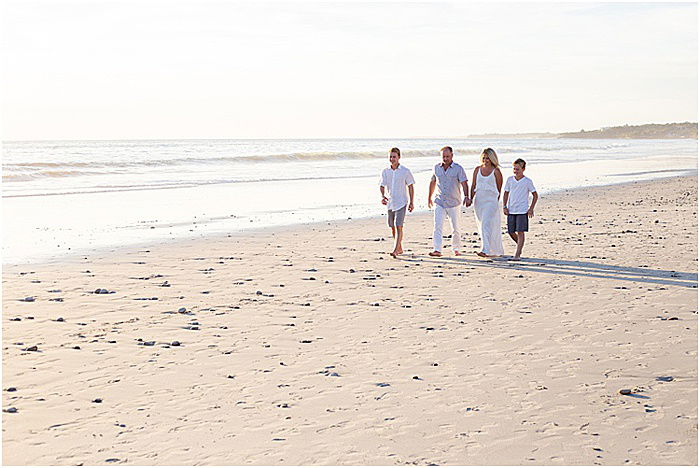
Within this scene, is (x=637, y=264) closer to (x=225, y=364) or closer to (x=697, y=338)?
(x=697, y=338)

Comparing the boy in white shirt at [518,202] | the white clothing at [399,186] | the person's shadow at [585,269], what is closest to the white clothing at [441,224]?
the person's shadow at [585,269]

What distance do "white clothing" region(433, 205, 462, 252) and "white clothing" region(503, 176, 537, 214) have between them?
852mm

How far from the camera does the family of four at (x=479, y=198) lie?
37.8 feet

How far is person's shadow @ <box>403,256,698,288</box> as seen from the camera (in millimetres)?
9367

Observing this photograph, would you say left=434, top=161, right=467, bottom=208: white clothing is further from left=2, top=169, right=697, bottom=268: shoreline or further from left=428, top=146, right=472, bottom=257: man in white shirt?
left=2, top=169, right=697, bottom=268: shoreline

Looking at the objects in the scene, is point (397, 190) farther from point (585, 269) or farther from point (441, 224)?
point (585, 269)

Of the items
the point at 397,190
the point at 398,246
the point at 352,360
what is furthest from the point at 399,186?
the point at 352,360

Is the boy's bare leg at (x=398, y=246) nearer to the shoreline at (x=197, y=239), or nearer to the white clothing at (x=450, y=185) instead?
the white clothing at (x=450, y=185)

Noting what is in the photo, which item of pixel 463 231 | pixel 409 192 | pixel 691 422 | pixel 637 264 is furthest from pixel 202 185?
pixel 691 422

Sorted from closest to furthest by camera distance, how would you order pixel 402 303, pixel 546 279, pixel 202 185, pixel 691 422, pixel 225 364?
1. pixel 691 422
2. pixel 225 364
3. pixel 402 303
4. pixel 546 279
5. pixel 202 185

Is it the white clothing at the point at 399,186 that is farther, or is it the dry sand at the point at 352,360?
the white clothing at the point at 399,186

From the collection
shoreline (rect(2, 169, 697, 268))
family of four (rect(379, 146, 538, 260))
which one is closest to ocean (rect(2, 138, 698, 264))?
shoreline (rect(2, 169, 697, 268))

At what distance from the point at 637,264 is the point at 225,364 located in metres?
6.55

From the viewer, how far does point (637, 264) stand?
10445mm
